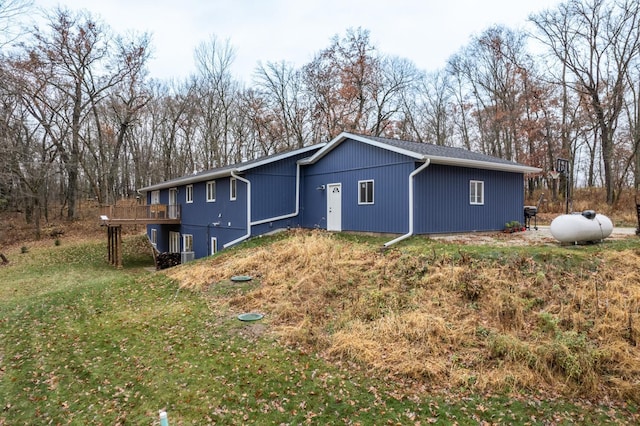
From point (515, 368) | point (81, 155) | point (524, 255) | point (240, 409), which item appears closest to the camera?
point (240, 409)

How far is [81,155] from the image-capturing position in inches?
1117

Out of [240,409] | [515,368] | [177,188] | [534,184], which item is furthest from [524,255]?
[534,184]

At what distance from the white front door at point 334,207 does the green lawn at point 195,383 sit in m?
7.07

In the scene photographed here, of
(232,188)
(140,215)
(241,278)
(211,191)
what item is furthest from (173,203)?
(241,278)

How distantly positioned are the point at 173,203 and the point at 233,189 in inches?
307

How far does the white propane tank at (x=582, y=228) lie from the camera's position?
8.82 metres

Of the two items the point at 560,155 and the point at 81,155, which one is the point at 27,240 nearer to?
the point at 81,155

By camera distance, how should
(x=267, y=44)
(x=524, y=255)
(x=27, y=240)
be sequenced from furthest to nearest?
(x=267, y=44) → (x=27, y=240) → (x=524, y=255)

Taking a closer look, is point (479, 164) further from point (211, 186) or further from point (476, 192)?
point (211, 186)

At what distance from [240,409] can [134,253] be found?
20.1 m

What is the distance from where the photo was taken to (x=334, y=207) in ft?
47.4

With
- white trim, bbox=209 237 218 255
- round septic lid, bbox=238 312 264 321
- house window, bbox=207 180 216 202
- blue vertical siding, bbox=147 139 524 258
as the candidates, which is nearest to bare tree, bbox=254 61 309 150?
blue vertical siding, bbox=147 139 524 258

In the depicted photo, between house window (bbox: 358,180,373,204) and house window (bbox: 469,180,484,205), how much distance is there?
344cm

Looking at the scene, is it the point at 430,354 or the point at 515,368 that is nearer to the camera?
the point at 515,368
